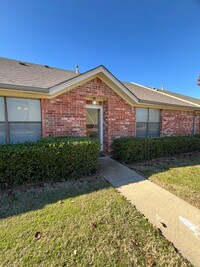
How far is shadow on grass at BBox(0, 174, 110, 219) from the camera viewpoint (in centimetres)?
321

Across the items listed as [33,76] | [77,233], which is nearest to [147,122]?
[33,76]

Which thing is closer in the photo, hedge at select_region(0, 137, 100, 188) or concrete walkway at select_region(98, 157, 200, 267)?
concrete walkway at select_region(98, 157, 200, 267)

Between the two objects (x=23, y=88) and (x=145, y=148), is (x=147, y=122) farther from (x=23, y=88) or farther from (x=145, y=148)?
(x=23, y=88)

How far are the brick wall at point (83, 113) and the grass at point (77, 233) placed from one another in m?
2.86

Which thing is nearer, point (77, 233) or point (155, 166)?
point (77, 233)

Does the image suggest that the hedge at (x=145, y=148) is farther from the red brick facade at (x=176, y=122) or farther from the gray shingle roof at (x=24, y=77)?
the gray shingle roof at (x=24, y=77)

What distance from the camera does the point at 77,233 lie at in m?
2.51

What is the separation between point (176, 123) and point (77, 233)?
381 inches

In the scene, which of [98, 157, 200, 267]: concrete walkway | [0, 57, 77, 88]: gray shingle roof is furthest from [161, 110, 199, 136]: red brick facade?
[0, 57, 77, 88]: gray shingle roof

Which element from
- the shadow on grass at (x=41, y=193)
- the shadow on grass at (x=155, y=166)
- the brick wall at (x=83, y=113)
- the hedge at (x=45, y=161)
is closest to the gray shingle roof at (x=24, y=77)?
the brick wall at (x=83, y=113)

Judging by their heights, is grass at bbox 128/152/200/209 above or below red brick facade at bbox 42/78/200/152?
below

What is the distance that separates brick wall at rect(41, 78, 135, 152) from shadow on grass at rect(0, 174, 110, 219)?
224 centimetres

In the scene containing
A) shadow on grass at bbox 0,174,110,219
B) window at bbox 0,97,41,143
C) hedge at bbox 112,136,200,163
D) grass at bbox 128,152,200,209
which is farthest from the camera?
hedge at bbox 112,136,200,163

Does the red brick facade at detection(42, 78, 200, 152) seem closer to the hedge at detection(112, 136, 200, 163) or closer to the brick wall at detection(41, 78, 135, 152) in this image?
the brick wall at detection(41, 78, 135, 152)
